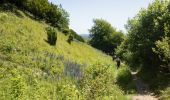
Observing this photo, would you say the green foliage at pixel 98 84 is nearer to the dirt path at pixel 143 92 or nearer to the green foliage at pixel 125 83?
the dirt path at pixel 143 92

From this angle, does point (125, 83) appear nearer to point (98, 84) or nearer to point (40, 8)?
point (98, 84)

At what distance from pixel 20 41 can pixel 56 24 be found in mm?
24743

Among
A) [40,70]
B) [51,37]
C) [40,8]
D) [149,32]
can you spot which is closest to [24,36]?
[51,37]

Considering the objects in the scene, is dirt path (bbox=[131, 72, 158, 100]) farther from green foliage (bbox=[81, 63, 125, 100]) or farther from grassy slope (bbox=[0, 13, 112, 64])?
grassy slope (bbox=[0, 13, 112, 64])

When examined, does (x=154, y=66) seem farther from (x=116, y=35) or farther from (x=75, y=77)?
(x=116, y=35)

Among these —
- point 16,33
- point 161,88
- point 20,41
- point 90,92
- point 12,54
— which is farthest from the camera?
point 16,33

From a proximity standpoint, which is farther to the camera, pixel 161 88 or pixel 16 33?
pixel 16 33

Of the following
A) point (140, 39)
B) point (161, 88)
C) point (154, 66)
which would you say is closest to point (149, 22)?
point (140, 39)

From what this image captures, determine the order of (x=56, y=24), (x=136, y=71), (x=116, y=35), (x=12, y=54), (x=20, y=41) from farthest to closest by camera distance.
→ (x=116, y=35), (x=56, y=24), (x=136, y=71), (x=20, y=41), (x=12, y=54)

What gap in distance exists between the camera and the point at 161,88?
2772 cm

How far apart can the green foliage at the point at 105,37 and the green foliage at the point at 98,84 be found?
75.3m

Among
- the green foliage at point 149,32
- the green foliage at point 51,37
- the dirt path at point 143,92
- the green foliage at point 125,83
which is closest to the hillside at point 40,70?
the green foliage at point 51,37

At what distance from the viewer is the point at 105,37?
10325 centimetres

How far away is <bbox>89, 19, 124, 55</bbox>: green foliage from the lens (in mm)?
101500
